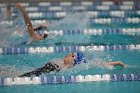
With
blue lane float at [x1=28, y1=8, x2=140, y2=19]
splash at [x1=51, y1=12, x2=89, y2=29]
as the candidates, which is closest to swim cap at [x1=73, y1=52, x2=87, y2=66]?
splash at [x1=51, y1=12, x2=89, y2=29]

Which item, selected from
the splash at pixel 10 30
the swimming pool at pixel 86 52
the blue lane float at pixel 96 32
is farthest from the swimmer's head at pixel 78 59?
the blue lane float at pixel 96 32

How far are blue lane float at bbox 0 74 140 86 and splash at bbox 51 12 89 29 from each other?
2337 millimetres

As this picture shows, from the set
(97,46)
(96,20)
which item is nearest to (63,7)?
(96,20)

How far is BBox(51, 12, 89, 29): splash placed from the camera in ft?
21.9

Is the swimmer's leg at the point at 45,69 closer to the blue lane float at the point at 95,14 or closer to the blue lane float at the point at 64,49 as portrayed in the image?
the blue lane float at the point at 64,49

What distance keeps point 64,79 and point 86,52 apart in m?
1.10

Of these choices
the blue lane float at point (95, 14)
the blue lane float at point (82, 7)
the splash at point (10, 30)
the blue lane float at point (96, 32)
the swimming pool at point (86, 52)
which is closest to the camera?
Result: the swimming pool at point (86, 52)

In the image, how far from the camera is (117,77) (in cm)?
438

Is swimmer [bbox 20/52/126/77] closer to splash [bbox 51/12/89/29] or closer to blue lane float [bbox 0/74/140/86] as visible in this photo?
blue lane float [bbox 0/74/140/86]

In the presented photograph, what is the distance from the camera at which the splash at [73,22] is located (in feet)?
21.9

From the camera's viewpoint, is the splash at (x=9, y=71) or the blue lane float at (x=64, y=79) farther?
the splash at (x=9, y=71)

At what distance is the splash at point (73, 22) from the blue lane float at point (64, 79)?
234 centimetres

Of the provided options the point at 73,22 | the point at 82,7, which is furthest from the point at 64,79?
the point at 82,7

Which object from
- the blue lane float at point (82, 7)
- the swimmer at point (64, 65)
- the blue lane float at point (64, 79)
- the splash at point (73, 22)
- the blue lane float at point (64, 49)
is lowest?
the blue lane float at point (64, 79)
